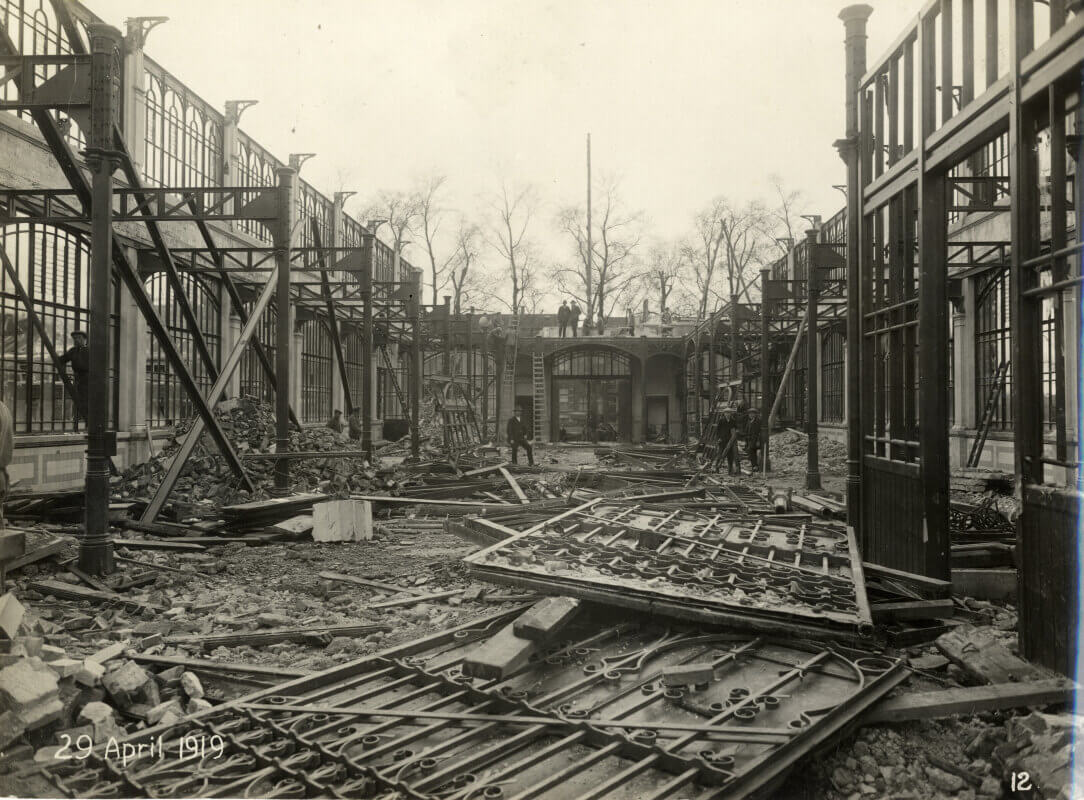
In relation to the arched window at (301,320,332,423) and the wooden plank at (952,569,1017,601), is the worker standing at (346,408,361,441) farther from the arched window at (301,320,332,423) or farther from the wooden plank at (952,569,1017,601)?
the wooden plank at (952,569,1017,601)

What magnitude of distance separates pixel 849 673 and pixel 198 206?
1036 cm

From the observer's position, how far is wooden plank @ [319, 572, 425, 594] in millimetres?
7008

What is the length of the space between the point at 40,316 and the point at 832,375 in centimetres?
2334

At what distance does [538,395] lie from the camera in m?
30.5

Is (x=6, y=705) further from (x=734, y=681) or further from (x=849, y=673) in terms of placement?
(x=849, y=673)

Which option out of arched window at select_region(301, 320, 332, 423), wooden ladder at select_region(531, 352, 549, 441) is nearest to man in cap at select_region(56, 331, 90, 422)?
arched window at select_region(301, 320, 332, 423)

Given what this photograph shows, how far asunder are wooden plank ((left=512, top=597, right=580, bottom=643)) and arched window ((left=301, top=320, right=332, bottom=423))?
19.6m

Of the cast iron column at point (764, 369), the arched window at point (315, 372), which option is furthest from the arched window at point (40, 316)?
the cast iron column at point (764, 369)

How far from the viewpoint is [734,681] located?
13.9 ft

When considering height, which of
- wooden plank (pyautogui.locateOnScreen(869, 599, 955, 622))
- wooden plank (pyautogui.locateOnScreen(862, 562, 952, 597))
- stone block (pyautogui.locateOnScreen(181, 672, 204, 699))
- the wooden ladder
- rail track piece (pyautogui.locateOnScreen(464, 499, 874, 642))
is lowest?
stone block (pyautogui.locateOnScreen(181, 672, 204, 699))

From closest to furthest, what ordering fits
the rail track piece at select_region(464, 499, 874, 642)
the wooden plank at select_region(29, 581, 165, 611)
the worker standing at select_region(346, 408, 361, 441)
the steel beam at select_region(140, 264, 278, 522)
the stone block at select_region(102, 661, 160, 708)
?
the stone block at select_region(102, 661, 160, 708), the rail track piece at select_region(464, 499, 874, 642), the wooden plank at select_region(29, 581, 165, 611), the steel beam at select_region(140, 264, 278, 522), the worker standing at select_region(346, 408, 361, 441)

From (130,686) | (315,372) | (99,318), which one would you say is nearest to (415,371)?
(315,372)

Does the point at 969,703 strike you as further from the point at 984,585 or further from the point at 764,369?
the point at 764,369

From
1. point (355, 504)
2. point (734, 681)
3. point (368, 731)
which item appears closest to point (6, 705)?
point (368, 731)
